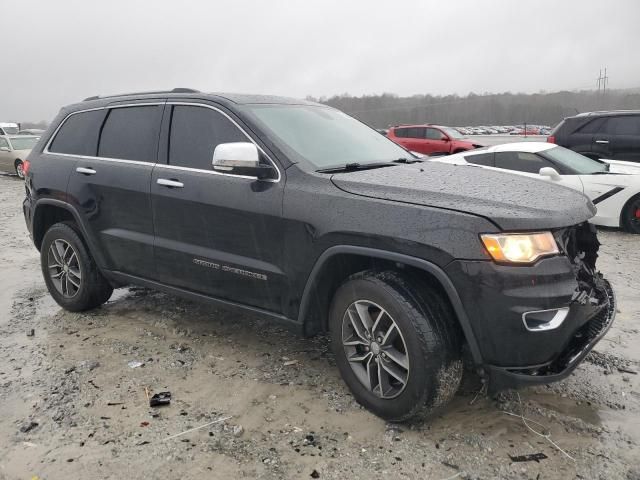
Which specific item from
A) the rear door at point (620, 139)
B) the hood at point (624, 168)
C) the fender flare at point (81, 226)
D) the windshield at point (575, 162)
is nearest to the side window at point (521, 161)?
the windshield at point (575, 162)

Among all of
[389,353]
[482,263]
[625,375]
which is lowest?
[625,375]

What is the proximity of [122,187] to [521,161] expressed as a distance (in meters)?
6.15

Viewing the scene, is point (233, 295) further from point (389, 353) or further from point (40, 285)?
point (40, 285)

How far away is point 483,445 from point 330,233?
1352 millimetres

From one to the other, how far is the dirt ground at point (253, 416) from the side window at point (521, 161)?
3978 mm

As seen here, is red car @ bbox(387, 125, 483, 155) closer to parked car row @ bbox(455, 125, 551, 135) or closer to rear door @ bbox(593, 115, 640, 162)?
rear door @ bbox(593, 115, 640, 162)

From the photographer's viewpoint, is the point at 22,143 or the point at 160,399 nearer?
the point at 160,399

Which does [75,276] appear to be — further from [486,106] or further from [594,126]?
[486,106]

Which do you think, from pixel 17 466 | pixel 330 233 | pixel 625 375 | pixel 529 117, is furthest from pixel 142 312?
pixel 529 117

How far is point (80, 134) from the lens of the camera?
4590 mm

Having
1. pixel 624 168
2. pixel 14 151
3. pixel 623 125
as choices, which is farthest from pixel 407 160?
pixel 14 151

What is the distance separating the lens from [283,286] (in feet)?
10.6

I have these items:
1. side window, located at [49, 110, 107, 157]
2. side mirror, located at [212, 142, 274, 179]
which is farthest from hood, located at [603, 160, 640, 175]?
side window, located at [49, 110, 107, 157]

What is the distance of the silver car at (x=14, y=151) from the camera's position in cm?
1772
